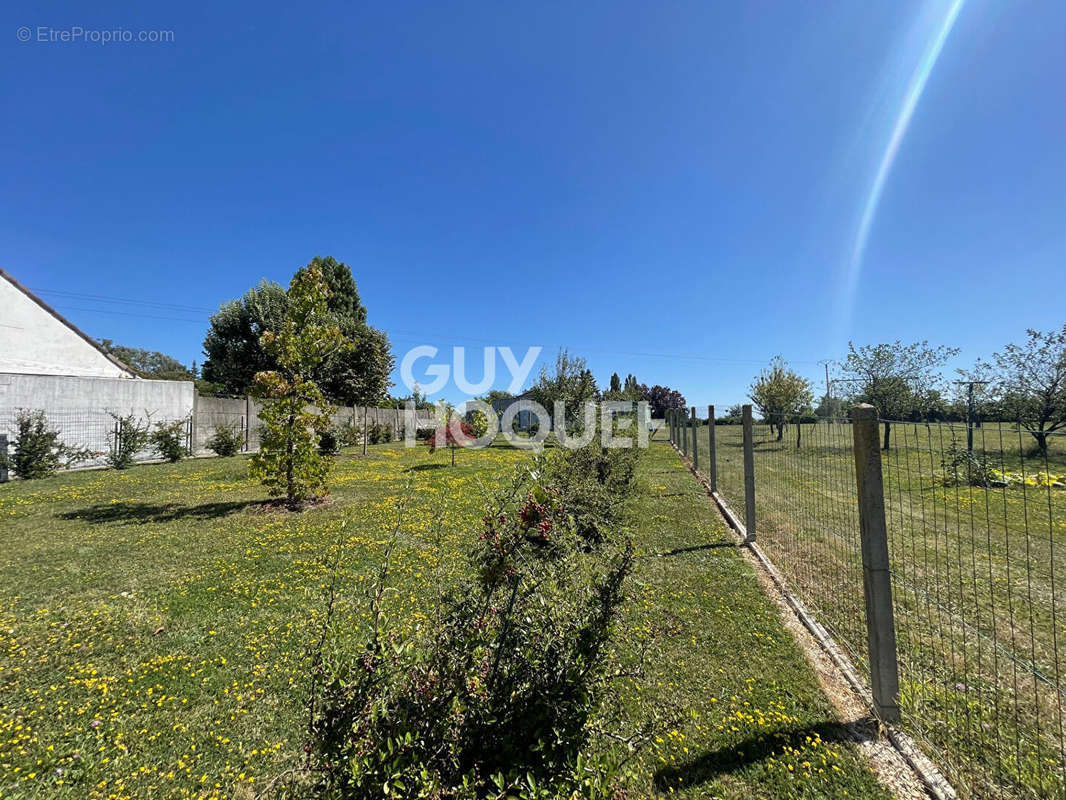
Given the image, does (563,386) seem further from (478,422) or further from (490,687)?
(490,687)

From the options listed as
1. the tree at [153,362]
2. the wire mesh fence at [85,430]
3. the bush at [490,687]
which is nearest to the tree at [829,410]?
A: the bush at [490,687]

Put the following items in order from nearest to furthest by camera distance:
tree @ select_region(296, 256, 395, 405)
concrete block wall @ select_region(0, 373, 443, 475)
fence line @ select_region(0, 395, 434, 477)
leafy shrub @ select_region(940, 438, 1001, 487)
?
leafy shrub @ select_region(940, 438, 1001, 487) < concrete block wall @ select_region(0, 373, 443, 475) < fence line @ select_region(0, 395, 434, 477) < tree @ select_region(296, 256, 395, 405)

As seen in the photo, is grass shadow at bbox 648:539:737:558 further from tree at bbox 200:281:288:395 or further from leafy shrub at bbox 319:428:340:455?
tree at bbox 200:281:288:395

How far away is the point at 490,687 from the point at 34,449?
670 inches

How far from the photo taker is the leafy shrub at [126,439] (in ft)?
43.1

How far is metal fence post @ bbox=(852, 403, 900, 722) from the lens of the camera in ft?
7.51

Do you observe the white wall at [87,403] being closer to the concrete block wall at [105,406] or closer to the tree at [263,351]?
the concrete block wall at [105,406]

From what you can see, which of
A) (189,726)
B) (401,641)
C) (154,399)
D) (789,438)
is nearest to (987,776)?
(401,641)

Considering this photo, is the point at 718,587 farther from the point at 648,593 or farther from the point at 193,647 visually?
the point at 193,647

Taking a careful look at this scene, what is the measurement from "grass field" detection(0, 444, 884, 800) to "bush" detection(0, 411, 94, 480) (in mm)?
7474

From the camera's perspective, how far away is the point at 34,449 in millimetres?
11359

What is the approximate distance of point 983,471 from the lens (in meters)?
2.29

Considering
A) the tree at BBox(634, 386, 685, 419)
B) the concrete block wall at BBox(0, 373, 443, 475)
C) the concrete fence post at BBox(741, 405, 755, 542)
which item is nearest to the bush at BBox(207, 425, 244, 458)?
the concrete block wall at BBox(0, 373, 443, 475)

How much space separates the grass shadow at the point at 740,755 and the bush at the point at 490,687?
65cm
